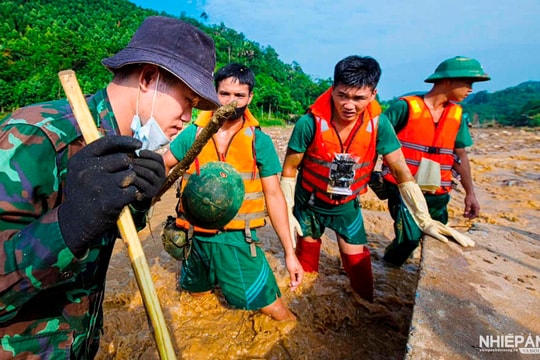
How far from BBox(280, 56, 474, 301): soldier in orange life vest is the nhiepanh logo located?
1384 millimetres

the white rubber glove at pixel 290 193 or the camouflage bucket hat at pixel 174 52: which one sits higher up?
the camouflage bucket hat at pixel 174 52

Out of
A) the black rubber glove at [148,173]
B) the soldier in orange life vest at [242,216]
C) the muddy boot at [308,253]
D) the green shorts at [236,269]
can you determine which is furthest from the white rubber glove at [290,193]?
the black rubber glove at [148,173]

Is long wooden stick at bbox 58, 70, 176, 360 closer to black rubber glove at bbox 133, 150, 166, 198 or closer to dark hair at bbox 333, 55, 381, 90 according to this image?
black rubber glove at bbox 133, 150, 166, 198

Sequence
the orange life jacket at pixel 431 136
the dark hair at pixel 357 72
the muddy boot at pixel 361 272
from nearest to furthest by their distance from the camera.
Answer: the dark hair at pixel 357 72, the muddy boot at pixel 361 272, the orange life jacket at pixel 431 136

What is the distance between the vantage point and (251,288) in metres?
2.85

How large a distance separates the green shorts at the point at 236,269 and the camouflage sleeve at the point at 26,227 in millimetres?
1892

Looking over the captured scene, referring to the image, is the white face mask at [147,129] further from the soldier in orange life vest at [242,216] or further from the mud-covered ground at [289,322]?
the mud-covered ground at [289,322]

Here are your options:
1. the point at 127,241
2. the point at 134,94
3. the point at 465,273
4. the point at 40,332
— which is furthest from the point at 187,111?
the point at 465,273

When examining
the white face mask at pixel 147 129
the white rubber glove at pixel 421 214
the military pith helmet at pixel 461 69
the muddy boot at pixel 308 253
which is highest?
the military pith helmet at pixel 461 69

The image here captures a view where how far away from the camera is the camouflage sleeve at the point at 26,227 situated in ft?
3.05

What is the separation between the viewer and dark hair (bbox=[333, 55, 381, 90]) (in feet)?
9.57

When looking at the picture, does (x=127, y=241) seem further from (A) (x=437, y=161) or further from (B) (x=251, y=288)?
(A) (x=437, y=161)

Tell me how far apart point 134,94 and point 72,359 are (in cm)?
121

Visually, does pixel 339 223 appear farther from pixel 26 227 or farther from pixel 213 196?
pixel 26 227
